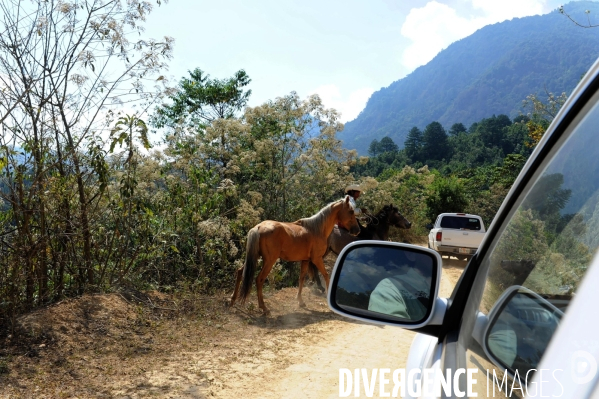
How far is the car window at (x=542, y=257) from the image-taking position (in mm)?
946

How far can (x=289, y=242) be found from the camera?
7984 mm

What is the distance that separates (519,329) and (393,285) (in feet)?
2.67

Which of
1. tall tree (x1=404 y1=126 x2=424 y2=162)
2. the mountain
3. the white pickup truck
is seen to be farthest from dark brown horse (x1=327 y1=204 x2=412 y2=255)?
the mountain

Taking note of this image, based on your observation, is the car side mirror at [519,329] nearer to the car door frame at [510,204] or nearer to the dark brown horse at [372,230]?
the car door frame at [510,204]

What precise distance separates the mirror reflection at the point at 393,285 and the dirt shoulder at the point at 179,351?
288 centimetres

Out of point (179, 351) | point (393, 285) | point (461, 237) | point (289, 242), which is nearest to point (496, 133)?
point (461, 237)

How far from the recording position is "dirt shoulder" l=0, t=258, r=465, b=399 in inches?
179

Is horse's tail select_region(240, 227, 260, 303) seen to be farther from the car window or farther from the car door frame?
the car window

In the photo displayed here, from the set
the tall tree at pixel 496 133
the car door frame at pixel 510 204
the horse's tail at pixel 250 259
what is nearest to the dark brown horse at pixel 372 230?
the horse's tail at pixel 250 259

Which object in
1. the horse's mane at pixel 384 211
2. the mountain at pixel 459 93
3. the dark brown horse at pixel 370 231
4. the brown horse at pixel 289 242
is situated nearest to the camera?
the brown horse at pixel 289 242

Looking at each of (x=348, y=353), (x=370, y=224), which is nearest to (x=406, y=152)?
(x=370, y=224)

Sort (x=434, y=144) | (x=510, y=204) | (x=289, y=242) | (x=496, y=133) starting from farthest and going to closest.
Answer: (x=434, y=144)
(x=496, y=133)
(x=289, y=242)
(x=510, y=204)

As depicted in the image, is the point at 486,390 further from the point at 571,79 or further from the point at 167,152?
the point at 167,152

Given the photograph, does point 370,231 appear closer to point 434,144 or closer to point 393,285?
point 393,285
